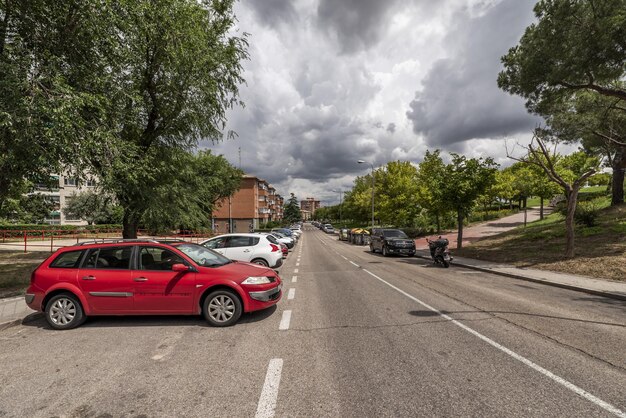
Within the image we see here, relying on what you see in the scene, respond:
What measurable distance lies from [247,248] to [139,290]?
5.97 m

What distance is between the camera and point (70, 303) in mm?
5352

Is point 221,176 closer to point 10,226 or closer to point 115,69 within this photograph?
point 10,226

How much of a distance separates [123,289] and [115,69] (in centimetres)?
760

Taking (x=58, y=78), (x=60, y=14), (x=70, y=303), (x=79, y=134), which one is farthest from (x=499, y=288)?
(x=60, y=14)

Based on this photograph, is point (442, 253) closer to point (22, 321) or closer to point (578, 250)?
point (578, 250)

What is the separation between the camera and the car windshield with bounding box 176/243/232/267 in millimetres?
5811

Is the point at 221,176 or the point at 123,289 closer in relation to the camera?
the point at 123,289

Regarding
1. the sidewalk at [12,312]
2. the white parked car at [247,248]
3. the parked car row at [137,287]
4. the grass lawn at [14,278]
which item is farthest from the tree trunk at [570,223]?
the grass lawn at [14,278]

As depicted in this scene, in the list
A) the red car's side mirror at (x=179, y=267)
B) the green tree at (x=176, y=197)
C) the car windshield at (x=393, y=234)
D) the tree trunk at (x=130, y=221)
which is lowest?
the car windshield at (x=393, y=234)

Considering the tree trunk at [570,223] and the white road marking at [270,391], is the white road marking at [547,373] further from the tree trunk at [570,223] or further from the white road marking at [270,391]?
the tree trunk at [570,223]

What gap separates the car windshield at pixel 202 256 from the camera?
5811mm

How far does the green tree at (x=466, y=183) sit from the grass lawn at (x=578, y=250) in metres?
2.92

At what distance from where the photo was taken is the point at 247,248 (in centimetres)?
1123

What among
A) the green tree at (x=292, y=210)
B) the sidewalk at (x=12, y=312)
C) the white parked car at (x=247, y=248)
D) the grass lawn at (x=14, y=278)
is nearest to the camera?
the sidewalk at (x=12, y=312)
